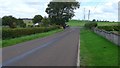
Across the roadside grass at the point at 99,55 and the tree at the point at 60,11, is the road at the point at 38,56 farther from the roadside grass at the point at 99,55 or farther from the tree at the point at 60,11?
the tree at the point at 60,11

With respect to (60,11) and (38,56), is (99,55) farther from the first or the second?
(60,11)

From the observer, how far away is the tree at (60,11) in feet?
361

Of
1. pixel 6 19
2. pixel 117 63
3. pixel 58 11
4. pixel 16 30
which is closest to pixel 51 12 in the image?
pixel 58 11

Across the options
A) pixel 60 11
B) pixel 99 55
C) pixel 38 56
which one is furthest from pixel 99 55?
pixel 60 11

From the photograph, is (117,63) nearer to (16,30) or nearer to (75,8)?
(16,30)

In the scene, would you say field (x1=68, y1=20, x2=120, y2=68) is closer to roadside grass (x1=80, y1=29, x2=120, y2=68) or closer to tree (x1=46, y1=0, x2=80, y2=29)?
roadside grass (x1=80, y1=29, x2=120, y2=68)

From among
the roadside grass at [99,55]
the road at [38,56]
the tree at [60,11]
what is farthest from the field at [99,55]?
the tree at [60,11]

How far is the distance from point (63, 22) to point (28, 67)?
3924 inches

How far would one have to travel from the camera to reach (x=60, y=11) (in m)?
111

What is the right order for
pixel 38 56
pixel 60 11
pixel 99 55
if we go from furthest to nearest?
pixel 60 11
pixel 38 56
pixel 99 55

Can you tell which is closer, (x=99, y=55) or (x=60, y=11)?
(x=99, y=55)

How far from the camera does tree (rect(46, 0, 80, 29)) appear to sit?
11000cm

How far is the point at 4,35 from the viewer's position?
3759 centimetres

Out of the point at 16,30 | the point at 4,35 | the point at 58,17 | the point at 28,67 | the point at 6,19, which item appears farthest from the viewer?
the point at 58,17
